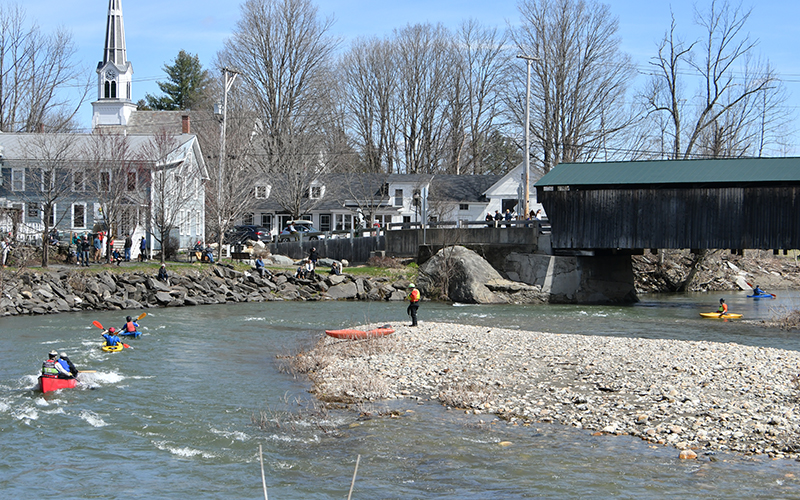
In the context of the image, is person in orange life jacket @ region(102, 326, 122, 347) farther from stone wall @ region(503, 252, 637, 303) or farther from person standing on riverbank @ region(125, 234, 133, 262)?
stone wall @ region(503, 252, 637, 303)

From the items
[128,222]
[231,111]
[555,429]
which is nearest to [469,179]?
[231,111]

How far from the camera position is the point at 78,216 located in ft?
133

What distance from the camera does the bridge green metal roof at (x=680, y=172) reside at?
31.1 meters

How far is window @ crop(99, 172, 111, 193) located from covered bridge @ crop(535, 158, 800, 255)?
2158 centimetres

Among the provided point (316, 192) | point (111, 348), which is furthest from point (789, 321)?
point (316, 192)

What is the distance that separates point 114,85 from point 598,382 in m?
62.7

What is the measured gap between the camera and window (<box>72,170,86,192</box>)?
36.2 meters

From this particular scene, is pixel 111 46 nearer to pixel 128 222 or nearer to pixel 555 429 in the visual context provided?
pixel 128 222

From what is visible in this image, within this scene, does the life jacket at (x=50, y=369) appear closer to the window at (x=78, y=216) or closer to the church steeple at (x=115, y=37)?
the window at (x=78, y=216)

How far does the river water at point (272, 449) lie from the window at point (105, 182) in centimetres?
1849

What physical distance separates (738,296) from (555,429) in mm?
33531

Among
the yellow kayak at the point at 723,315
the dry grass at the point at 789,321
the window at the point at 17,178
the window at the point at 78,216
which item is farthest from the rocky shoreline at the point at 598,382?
the window at the point at 17,178

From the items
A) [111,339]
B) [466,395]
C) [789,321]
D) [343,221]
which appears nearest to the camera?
[466,395]

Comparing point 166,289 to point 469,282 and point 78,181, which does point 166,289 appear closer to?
point 78,181
